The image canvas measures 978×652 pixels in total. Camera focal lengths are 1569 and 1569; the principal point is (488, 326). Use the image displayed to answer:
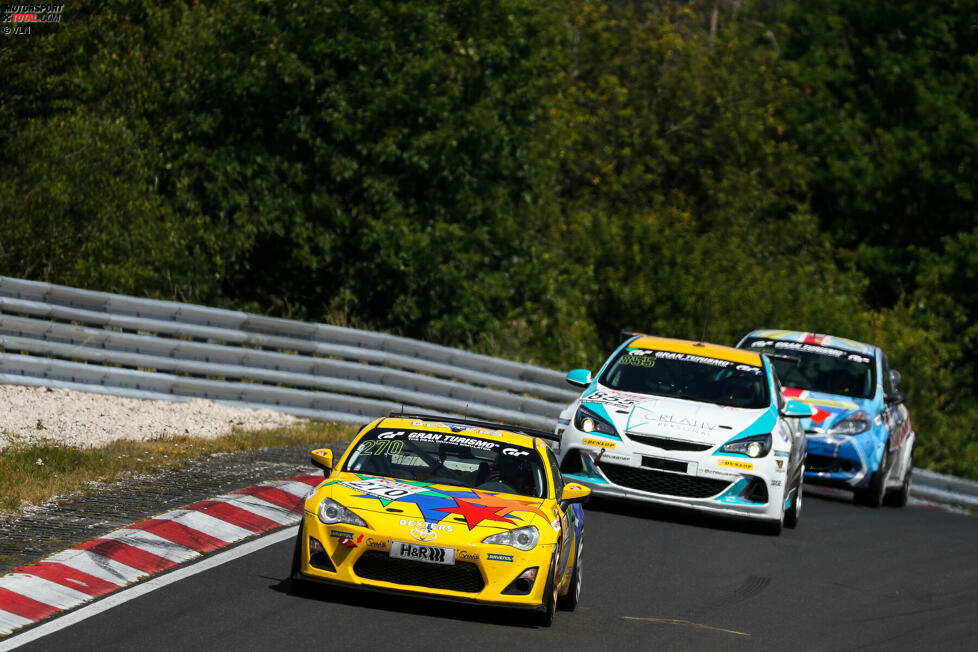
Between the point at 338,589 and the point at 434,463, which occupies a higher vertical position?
the point at 434,463

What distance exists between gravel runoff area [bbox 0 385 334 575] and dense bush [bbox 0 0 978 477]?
484 centimetres

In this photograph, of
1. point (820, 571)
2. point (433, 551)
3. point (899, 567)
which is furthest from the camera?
point (899, 567)

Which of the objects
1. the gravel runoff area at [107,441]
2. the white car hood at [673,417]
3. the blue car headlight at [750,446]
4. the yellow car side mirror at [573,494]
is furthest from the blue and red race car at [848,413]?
the yellow car side mirror at [573,494]

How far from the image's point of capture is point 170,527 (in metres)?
10.3

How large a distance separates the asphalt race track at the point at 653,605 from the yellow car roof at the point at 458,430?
110 centimetres

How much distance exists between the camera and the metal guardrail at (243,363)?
55.5ft

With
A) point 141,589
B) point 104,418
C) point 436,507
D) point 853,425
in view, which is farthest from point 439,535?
point 853,425

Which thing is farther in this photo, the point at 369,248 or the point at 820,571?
the point at 369,248

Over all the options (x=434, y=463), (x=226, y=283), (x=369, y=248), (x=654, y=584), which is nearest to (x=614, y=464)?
(x=654, y=584)

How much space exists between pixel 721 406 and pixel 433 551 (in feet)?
19.7

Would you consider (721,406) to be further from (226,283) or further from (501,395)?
(226,283)

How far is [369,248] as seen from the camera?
81.4 ft

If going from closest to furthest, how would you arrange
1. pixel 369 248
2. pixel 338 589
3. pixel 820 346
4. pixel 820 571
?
pixel 338 589, pixel 820 571, pixel 820 346, pixel 369 248

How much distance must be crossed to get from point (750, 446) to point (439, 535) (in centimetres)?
553
